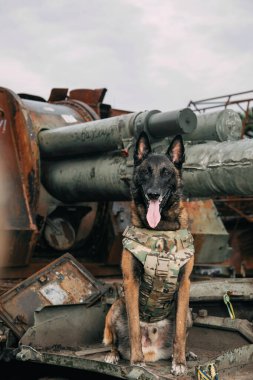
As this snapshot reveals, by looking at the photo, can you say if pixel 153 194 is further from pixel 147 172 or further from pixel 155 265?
pixel 155 265

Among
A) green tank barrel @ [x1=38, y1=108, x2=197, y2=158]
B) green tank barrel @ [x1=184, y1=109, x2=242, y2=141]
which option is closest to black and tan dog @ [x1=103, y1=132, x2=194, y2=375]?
green tank barrel @ [x1=38, y1=108, x2=197, y2=158]

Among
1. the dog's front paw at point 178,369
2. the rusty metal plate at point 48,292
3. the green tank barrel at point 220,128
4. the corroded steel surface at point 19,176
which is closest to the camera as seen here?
the dog's front paw at point 178,369

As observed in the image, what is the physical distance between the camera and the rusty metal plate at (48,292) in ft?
17.4

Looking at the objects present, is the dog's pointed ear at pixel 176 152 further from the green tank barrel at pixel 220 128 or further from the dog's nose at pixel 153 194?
the green tank barrel at pixel 220 128

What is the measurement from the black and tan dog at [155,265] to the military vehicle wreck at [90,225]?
0.57ft

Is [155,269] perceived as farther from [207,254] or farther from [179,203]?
[207,254]

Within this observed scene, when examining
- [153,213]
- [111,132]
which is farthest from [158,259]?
[111,132]

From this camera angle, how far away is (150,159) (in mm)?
4602

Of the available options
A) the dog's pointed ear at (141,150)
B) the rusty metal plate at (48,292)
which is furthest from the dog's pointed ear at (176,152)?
the rusty metal plate at (48,292)

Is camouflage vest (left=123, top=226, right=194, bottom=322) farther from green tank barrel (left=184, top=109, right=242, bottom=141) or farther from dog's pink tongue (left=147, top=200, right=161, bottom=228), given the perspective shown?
green tank barrel (left=184, top=109, right=242, bottom=141)

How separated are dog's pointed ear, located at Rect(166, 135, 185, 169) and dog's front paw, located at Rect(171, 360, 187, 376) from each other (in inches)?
51.1

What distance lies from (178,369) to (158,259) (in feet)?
2.32

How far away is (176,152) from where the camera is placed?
469cm

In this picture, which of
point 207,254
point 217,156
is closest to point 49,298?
point 217,156
